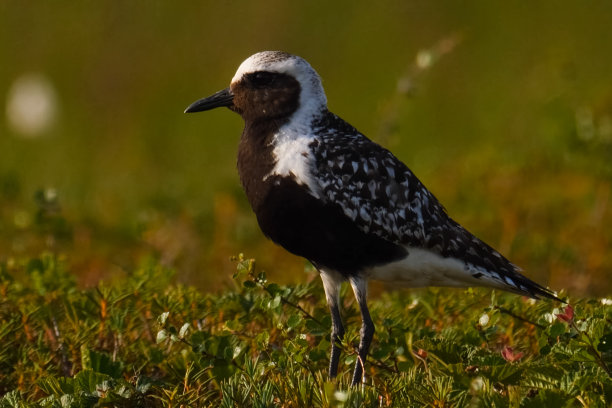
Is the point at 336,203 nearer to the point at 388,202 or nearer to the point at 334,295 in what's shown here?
the point at 388,202

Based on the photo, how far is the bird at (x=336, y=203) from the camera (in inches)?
226

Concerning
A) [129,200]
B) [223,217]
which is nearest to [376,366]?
[223,217]

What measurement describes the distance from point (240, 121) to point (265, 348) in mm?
14549

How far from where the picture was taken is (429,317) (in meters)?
6.26

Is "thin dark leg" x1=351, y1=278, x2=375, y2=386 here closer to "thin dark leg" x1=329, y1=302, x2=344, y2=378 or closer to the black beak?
"thin dark leg" x1=329, y1=302, x2=344, y2=378

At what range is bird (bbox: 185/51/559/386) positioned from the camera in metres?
5.75

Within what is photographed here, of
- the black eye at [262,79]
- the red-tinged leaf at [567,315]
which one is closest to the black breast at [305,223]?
the black eye at [262,79]

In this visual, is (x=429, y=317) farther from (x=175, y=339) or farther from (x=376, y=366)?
(x=175, y=339)

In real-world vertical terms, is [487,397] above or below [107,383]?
above

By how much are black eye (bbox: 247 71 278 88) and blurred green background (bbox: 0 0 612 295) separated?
8.70ft

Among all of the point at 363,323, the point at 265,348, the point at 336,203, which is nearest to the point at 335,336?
the point at 363,323

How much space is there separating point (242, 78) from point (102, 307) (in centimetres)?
163

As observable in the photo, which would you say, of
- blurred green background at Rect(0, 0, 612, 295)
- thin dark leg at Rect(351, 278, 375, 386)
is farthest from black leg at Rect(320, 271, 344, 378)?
blurred green background at Rect(0, 0, 612, 295)

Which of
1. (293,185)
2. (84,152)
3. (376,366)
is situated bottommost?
(84,152)
